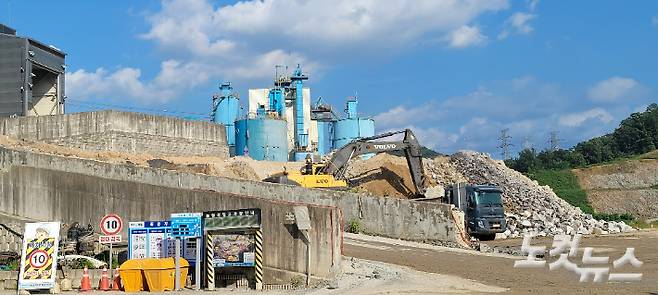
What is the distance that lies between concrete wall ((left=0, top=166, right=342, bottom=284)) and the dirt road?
495cm

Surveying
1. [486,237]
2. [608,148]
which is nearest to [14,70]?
[486,237]

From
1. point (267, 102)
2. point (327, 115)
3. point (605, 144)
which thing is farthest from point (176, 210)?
point (605, 144)

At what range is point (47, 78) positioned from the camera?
55.2m

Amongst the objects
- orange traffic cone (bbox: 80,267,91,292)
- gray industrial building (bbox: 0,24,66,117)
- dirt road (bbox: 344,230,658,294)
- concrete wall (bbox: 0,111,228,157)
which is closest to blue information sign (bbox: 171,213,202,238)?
orange traffic cone (bbox: 80,267,91,292)

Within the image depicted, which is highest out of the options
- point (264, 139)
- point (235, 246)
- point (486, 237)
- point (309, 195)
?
point (264, 139)

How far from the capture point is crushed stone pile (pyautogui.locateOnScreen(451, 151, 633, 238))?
4397 centimetres

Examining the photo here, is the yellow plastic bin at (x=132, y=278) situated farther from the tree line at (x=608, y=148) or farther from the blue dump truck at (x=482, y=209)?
the tree line at (x=608, y=148)

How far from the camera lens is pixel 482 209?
124 ft

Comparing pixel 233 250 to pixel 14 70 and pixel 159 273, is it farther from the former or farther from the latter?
pixel 14 70

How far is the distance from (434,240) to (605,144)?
90378mm

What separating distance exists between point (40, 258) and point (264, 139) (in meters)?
49.7

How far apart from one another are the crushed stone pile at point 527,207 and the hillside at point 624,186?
60.9ft

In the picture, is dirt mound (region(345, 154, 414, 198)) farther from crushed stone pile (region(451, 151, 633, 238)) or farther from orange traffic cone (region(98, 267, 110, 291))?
orange traffic cone (region(98, 267, 110, 291))

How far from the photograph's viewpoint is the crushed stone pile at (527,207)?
4397cm
